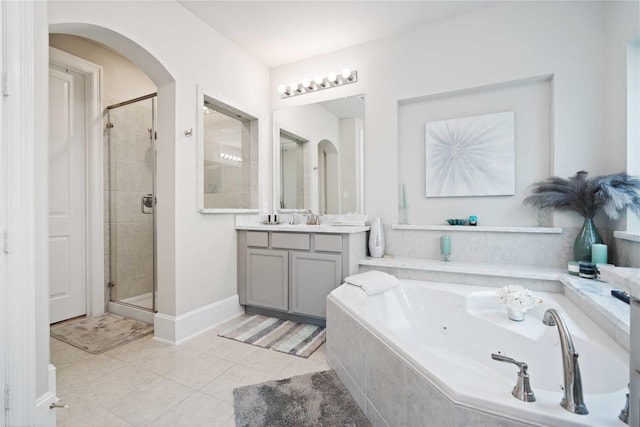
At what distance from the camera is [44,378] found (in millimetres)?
1404

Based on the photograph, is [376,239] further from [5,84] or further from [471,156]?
[5,84]

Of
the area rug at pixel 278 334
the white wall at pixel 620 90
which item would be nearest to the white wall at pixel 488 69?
the white wall at pixel 620 90

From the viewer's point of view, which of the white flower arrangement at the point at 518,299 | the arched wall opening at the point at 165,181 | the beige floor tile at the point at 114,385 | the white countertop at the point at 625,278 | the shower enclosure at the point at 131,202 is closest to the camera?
the white countertop at the point at 625,278

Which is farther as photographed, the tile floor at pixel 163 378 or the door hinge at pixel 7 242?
the tile floor at pixel 163 378

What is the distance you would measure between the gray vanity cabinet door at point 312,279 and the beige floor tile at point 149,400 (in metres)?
1.12

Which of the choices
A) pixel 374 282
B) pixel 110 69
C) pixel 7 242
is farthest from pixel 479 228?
pixel 110 69

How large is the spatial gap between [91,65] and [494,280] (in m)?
4.03

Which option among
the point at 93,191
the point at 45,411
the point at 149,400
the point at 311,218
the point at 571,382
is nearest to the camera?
the point at 571,382

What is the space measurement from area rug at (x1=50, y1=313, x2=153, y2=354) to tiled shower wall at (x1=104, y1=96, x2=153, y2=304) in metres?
0.32

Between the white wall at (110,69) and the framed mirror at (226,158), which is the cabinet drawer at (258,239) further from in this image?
the white wall at (110,69)

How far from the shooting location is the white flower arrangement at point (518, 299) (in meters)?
1.72

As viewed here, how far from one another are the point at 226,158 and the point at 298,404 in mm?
2310

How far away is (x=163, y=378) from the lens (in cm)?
182

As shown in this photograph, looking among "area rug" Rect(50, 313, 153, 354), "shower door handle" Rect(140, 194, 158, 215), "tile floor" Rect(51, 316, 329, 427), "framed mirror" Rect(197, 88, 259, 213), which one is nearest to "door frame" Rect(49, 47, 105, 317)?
"area rug" Rect(50, 313, 153, 354)
